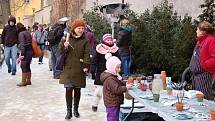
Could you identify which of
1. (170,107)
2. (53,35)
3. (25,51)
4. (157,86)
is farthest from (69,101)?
(53,35)

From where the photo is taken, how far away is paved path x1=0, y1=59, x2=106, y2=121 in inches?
306

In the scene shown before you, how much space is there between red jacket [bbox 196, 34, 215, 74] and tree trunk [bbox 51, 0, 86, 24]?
20167 millimetres

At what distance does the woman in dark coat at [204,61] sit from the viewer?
19.8 ft

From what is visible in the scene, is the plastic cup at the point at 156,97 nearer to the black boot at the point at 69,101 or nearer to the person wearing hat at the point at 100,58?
the black boot at the point at 69,101

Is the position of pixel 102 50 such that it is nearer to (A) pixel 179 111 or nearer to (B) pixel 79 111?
(B) pixel 79 111

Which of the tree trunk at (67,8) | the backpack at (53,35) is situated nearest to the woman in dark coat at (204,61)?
the backpack at (53,35)

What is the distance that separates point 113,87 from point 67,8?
822 inches

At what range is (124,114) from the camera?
257 inches

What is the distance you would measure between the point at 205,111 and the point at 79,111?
3845 millimetres

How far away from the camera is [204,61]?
20.0 feet

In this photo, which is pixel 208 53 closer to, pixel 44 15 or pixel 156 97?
pixel 156 97

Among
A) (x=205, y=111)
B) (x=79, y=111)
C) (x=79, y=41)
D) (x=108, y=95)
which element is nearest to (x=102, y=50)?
(x=79, y=41)

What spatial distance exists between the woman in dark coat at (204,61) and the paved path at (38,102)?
189cm

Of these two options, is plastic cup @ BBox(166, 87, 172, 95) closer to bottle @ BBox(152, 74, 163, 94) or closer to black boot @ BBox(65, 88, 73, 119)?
bottle @ BBox(152, 74, 163, 94)
